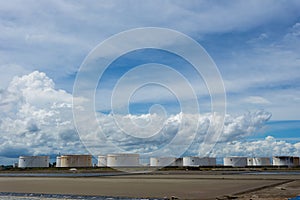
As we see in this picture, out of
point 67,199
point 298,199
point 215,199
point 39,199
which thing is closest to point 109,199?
point 67,199

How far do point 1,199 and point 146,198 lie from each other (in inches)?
565

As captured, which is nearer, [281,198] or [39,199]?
[281,198]

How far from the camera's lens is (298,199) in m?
32.2

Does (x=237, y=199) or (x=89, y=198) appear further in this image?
(x=89, y=198)

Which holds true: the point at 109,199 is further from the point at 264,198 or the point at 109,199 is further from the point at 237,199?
the point at 264,198

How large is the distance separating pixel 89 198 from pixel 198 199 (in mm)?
10736

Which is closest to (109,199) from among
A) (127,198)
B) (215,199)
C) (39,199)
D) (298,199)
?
(127,198)

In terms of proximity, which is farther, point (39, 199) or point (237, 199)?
point (39, 199)

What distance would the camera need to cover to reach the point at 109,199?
3381 cm

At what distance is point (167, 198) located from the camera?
1316 inches

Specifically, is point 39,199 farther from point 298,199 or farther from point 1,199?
point 298,199

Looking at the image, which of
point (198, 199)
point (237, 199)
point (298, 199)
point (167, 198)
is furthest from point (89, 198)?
point (298, 199)

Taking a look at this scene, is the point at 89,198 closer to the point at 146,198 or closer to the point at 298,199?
the point at 146,198

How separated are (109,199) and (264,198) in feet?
47.9
